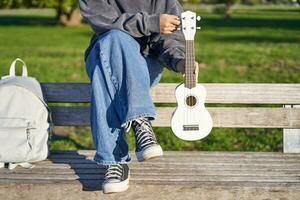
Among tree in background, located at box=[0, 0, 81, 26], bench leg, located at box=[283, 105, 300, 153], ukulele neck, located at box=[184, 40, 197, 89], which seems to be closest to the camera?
ukulele neck, located at box=[184, 40, 197, 89]

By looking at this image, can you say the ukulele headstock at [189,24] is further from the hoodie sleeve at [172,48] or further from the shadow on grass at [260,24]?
the shadow on grass at [260,24]

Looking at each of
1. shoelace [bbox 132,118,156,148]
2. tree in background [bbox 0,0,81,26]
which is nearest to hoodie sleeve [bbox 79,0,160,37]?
shoelace [bbox 132,118,156,148]

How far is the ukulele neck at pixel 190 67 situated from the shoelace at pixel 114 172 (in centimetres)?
60

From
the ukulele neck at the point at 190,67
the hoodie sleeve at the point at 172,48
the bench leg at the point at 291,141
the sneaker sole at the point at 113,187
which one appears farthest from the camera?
the bench leg at the point at 291,141

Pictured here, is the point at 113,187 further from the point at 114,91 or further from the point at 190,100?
the point at 190,100

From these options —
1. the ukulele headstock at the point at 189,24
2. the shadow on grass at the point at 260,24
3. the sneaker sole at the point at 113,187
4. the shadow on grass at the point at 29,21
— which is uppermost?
the shadow on grass at the point at 29,21

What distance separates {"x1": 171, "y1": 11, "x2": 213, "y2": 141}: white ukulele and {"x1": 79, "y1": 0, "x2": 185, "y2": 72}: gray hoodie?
0.17m

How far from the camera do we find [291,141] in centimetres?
455

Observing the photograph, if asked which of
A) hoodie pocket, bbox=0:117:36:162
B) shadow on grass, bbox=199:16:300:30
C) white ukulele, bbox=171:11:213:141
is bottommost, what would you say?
hoodie pocket, bbox=0:117:36:162

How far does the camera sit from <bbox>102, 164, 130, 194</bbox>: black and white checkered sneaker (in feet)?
11.3

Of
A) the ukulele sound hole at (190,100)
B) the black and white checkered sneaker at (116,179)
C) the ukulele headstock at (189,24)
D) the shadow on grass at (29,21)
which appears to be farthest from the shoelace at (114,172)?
the shadow on grass at (29,21)

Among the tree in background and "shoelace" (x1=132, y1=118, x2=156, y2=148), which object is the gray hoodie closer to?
"shoelace" (x1=132, y1=118, x2=156, y2=148)

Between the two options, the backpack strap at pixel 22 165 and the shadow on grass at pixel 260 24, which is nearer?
the backpack strap at pixel 22 165

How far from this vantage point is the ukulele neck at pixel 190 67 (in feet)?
12.0
